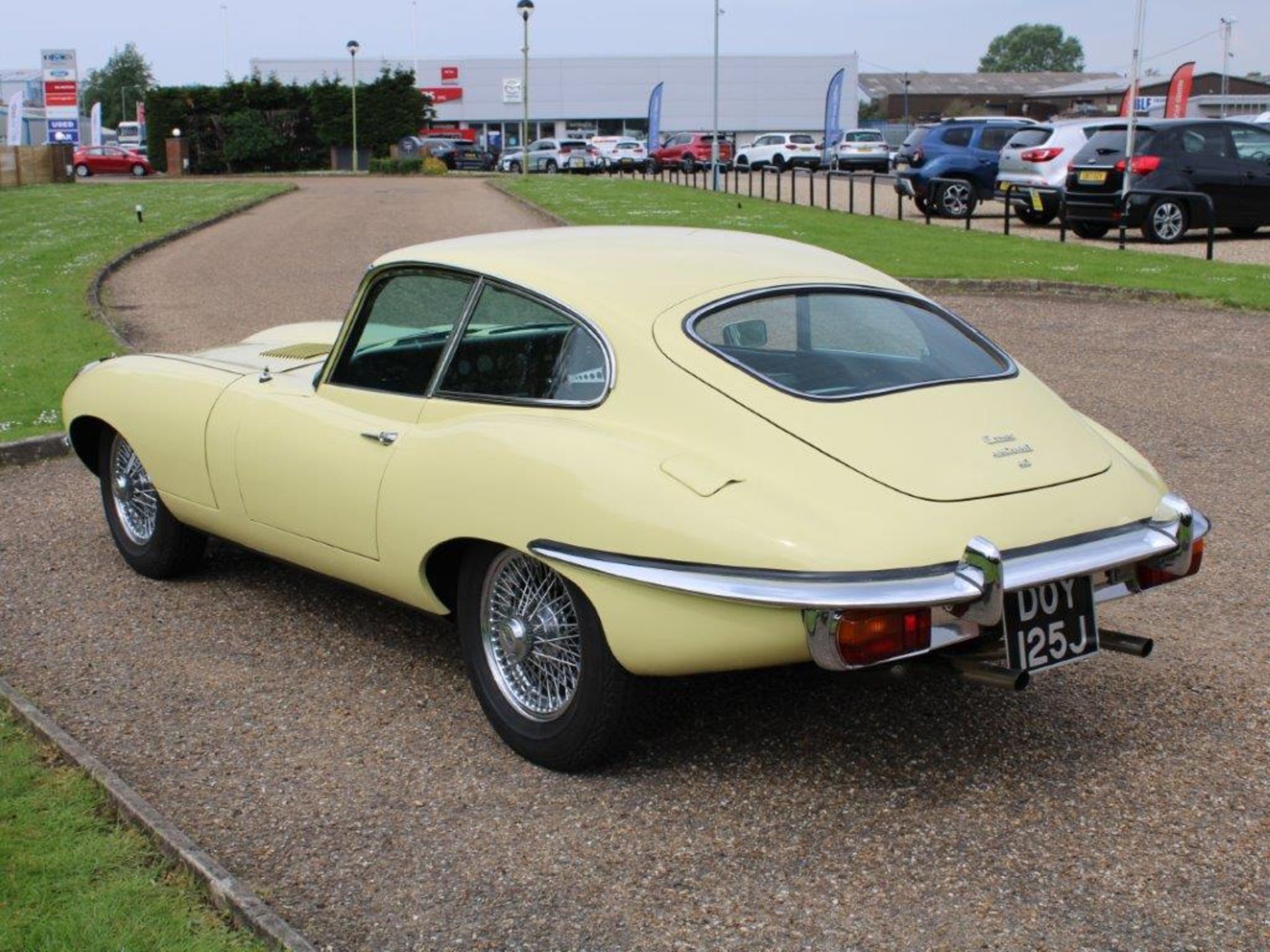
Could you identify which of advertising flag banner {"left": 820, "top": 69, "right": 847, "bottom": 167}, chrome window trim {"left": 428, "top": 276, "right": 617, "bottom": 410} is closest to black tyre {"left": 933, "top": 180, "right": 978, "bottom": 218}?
chrome window trim {"left": 428, "top": 276, "right": 617, "bottom": 410}

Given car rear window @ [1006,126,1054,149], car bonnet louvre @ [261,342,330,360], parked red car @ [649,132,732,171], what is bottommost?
car bonnet louvre @ [261,342,330,360]

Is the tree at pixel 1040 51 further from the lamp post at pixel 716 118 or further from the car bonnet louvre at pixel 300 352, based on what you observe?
→ the car bonnet louvre at pixel 300 352

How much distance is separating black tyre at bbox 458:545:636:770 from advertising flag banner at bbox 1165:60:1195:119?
31.4m

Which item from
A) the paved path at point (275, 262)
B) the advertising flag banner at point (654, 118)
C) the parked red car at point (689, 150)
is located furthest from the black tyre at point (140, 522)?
the parked red car at point (689, 150)

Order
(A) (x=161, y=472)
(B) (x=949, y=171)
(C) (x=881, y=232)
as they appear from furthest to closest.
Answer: (B) (x=949, y=171), (C) (x=881, y=232), (A) (x=161, y=472)

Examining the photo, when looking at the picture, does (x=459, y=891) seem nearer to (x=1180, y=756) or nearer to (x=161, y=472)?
(x=1180, y=756)

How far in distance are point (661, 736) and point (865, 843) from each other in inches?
32.8

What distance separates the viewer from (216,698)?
4.57 m

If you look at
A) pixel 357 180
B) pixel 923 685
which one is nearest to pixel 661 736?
pixel 923 685

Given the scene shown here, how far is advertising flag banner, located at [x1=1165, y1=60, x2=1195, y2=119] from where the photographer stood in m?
32.1

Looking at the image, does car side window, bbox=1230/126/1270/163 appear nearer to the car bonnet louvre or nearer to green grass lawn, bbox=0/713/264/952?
the car bonnet louvre

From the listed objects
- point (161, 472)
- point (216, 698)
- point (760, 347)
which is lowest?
point (216, 698)

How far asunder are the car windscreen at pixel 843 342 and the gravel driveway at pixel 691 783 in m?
0.86

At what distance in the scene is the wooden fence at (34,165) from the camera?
4222 centimetres
